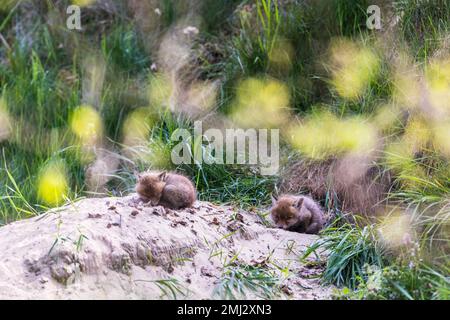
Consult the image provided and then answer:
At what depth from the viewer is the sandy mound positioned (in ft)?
16.7

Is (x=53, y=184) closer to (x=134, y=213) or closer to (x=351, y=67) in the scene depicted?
(x=134, y=213)

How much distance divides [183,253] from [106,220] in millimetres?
673

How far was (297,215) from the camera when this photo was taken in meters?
7.15

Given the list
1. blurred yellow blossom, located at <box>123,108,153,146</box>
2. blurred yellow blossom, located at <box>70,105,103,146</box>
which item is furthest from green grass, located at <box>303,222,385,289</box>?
blurred yellow blossom, located at <box>70,105,103,146</box>

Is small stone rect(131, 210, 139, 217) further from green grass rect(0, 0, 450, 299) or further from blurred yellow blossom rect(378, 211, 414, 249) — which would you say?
blurred yellow blossom rect(378, 211, 414, 249)

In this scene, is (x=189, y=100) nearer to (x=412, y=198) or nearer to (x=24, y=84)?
(x=24, y=84)


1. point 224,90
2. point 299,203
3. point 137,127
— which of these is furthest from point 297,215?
point 137,127

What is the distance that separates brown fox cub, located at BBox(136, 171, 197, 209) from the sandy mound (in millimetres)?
116

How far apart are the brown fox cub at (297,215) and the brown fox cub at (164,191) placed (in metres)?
1.08

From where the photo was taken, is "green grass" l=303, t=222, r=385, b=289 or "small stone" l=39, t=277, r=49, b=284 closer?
"small stone" l=39, t=277, r=49, b=284

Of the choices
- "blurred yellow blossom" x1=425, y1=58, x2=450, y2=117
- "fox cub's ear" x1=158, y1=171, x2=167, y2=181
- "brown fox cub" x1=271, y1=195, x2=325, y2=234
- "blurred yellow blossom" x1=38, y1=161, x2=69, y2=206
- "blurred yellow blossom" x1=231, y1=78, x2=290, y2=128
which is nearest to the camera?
"fox cub's ear" x1=158, y1=171, x2=167, y2=181

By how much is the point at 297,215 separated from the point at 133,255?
2267 millimetres

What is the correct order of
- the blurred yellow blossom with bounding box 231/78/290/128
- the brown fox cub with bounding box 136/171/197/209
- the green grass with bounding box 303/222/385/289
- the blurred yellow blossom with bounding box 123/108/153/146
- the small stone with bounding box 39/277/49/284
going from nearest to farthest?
the small stone with bounding box 39/277/49/284 < the green grass with bounding box 303/222/385/289 < the brown fox cub with bounding box 136/171/197/209 < the blurred yellow blossom with bounding box 231/78/290/128 < the blurred yellow blossom with bounding box 123/108/153/146

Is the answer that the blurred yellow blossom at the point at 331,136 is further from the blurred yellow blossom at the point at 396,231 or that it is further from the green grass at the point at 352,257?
the green grass at the point at 352,257
